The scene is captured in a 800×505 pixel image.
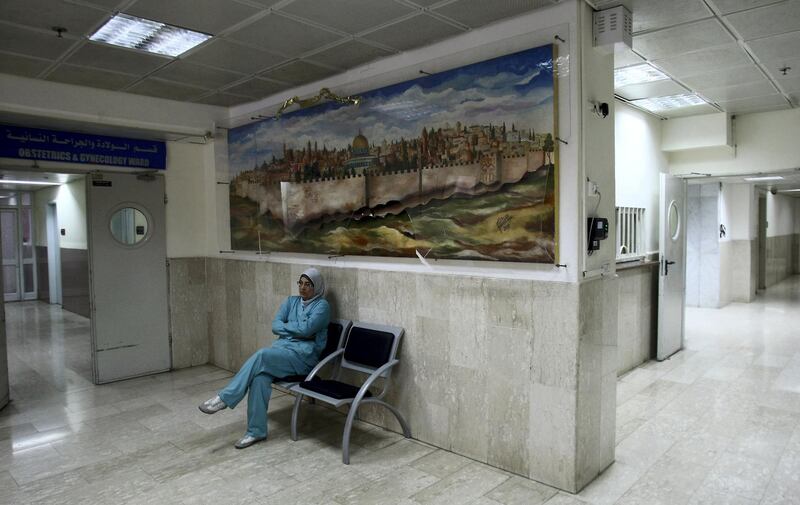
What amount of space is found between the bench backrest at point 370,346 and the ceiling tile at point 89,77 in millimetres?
3276

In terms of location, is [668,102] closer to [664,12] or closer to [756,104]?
[756,104]

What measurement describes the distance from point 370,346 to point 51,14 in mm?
3245

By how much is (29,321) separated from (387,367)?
8885 mm

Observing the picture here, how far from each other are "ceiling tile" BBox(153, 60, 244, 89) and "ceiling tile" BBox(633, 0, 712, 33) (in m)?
3.40

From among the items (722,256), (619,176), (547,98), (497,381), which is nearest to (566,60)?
(547,98)

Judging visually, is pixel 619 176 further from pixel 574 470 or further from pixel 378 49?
pixel 574 470

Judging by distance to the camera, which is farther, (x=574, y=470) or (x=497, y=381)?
(x=497, y=381)

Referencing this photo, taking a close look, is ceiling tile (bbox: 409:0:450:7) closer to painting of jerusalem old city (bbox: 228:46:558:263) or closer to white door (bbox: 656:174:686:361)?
painting of jerusalem old city (bbox: 228:46:558:263)

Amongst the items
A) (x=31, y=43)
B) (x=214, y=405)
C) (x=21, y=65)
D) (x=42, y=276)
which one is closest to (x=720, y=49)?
(x=214, y=405)

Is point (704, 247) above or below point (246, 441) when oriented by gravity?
above

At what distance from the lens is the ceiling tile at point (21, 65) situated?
14.1 feet

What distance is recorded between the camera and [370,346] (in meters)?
4.17

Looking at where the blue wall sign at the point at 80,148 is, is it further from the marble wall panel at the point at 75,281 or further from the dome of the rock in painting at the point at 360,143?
the marble wall panel at the point at 75,281

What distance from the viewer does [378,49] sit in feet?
13.6
